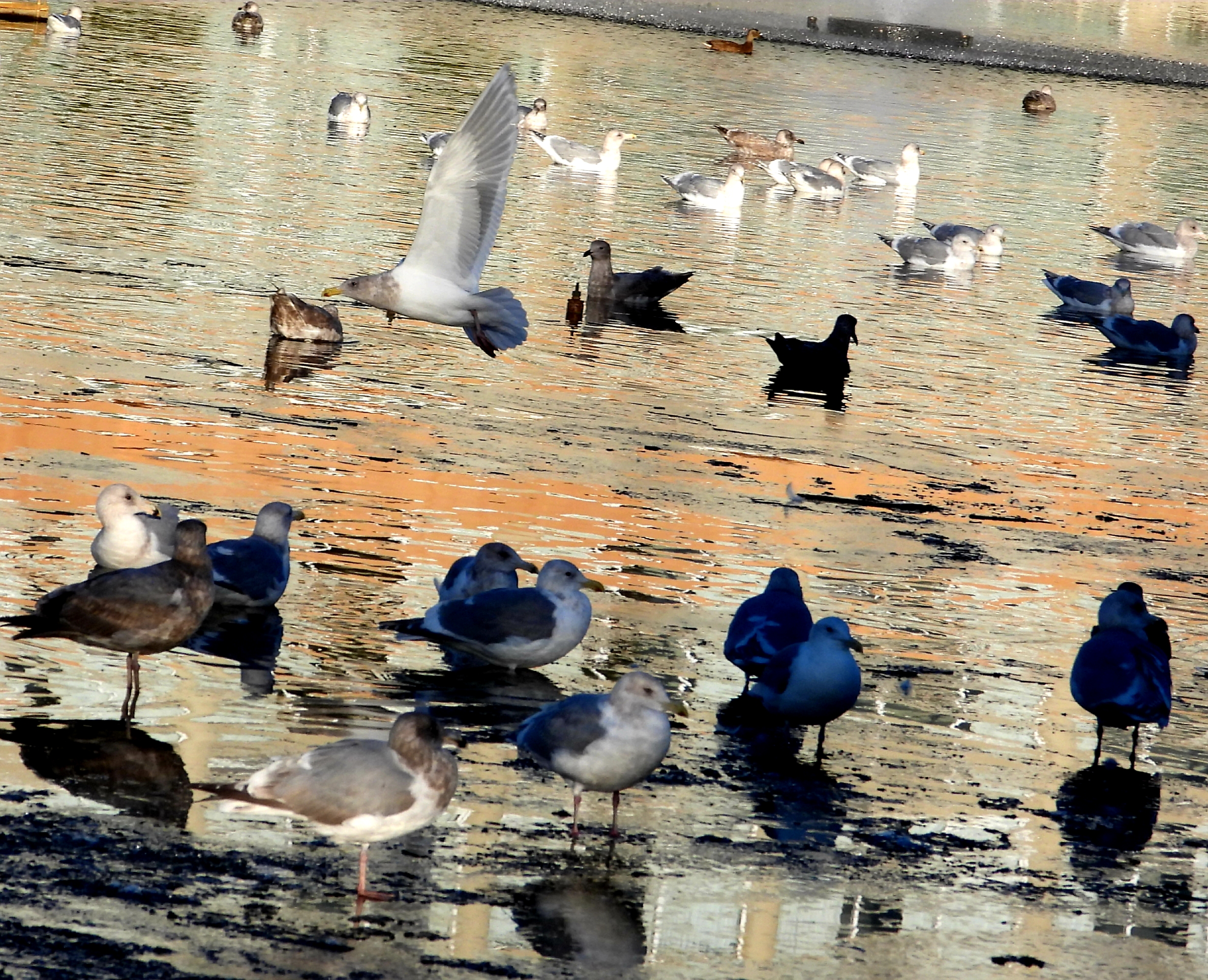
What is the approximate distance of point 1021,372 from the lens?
1706cm

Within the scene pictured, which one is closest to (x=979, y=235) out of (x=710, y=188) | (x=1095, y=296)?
(x=1095, y=296)

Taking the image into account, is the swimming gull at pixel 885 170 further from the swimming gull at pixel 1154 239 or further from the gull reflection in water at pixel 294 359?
the gull reflection in water at pixel 294 359

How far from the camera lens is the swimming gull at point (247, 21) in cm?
4306

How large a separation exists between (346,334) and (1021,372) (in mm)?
6528

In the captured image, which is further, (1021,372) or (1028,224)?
(1028,224)

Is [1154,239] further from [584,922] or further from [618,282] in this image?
[584,922]

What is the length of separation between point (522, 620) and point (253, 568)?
1.35m

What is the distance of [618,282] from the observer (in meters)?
18.3

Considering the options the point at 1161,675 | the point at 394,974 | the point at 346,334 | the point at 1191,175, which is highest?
the point at 1191,175

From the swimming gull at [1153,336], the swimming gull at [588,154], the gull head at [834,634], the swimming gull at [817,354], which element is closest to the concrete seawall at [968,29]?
the swimming gull at [588,154]

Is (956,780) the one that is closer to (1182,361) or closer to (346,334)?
(346,334)

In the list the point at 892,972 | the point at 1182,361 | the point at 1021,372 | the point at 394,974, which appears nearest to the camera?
the point at 394,974

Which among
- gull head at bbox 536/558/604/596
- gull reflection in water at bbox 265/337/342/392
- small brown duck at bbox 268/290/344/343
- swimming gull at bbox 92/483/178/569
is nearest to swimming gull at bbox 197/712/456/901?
gull head at bbox 536/558/604/596

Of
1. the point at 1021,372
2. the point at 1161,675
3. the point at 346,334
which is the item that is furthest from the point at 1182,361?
the point at 1161,675
